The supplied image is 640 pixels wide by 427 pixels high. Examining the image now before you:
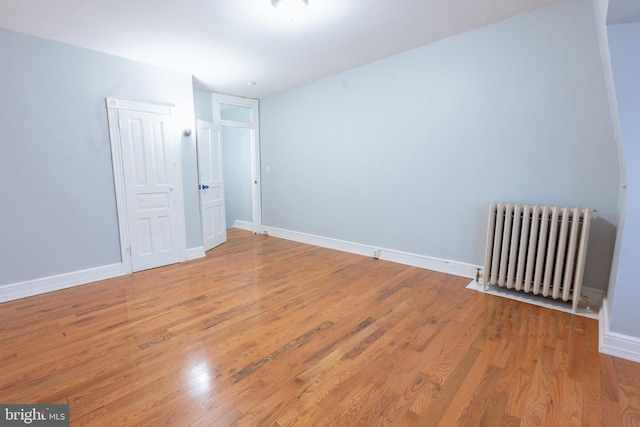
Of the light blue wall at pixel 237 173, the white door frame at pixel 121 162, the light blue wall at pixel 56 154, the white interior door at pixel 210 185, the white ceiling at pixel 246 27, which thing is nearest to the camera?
the white ceiling at pixel 246 27

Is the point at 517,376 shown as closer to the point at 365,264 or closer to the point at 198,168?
the point at 365,264

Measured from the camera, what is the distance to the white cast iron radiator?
2.55 m

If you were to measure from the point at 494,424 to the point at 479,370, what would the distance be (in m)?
0.43

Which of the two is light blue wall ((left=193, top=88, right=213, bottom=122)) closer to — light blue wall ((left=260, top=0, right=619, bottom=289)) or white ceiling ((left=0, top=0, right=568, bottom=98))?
white ceiling ((left=0, top=0, right=568, bottom=98))

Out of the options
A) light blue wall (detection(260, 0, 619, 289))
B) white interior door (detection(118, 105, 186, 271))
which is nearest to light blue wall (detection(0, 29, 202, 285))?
white interior door (detection(118, 105, 186, 271))

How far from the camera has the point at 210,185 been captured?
189 inches

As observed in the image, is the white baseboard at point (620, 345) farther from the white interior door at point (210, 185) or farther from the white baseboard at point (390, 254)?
the white interior door at point (210, 185)

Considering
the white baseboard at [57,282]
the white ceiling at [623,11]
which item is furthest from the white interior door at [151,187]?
the white ceiling at [623,11]

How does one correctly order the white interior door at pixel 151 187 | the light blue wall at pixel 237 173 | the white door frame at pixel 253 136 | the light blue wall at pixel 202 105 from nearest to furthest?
the white interior door at pixel 151 187, the light blue wall at pixel 202 105, the white door frame at pixel 253 136, the light blue wall at pixel 237 173

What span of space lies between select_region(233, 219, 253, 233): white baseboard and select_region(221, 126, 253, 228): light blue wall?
55 mm

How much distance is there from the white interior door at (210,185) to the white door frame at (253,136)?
0.46 meters

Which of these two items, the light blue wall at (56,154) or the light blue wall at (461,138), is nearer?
the light blue wall at (461,138)

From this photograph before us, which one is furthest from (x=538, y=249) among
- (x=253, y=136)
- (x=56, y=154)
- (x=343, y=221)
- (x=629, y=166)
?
(x=56, y=154)

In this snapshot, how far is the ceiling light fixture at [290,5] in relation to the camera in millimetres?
2389
